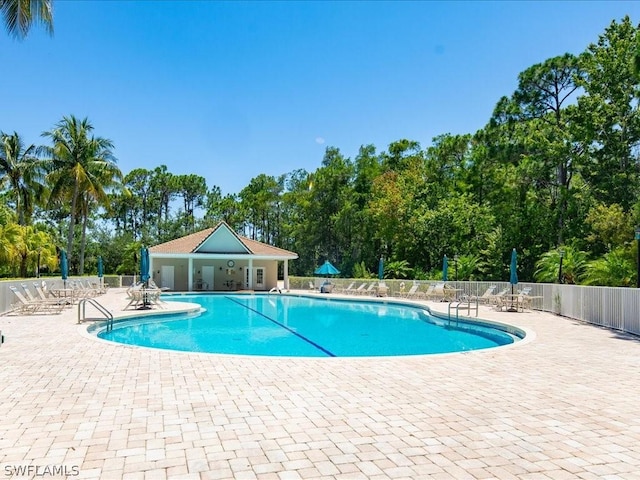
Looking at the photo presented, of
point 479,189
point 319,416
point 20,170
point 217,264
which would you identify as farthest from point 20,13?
point 479,189

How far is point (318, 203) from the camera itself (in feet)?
147

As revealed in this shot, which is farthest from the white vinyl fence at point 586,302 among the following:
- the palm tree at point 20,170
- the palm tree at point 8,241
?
the palm tree at point 20,170

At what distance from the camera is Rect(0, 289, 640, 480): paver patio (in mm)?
3693

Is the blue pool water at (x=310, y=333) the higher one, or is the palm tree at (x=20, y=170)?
the palm tree at (x=20, y=170)

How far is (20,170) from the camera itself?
31.7 metres

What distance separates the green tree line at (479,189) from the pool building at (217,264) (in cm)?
635

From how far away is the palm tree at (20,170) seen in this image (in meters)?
31.4

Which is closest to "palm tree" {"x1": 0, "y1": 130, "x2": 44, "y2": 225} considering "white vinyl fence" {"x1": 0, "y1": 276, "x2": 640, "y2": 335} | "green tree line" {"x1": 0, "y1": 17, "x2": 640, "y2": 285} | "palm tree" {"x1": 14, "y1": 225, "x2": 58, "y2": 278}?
"green tree line" {"x1": 0, "y1": 17, "x2": 640, "y2": 285}

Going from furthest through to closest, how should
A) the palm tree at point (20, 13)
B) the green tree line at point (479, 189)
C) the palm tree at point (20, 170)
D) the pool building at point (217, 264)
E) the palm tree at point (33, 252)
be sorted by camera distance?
the pool building at point (217, 264) < the palm tree at point (20, 170) < the palm tree at point (33, 252) < the green tree line at point (479, 189) < the palm tree at point (20, 13)

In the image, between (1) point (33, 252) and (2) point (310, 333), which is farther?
(1) point (33, 252)

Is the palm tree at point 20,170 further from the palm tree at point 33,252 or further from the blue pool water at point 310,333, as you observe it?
the blue pool water at point 310,333

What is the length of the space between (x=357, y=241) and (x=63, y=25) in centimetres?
3256

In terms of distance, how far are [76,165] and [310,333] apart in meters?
24.9

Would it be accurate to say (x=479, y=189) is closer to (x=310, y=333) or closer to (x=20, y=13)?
(x=310, y=333)
